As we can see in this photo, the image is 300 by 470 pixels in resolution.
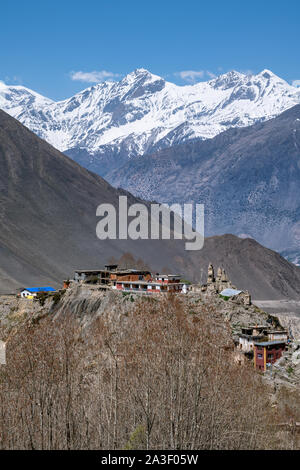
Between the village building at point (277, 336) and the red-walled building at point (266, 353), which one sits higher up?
the village building at point (277, 336)

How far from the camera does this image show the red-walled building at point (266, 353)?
60.6 meters

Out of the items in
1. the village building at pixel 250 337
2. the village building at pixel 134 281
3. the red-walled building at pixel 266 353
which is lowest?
the red-walled building at pixel 266 353

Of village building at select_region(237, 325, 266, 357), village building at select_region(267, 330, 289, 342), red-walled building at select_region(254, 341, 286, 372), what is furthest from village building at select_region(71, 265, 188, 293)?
red-walled building at select_region(254, 341, 286, 372)

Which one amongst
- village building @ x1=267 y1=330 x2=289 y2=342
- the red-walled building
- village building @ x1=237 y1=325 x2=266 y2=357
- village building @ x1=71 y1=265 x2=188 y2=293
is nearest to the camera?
the red-walled building

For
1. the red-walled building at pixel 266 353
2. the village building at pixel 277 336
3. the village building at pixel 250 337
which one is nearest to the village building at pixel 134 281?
the village building at pixel 250 337

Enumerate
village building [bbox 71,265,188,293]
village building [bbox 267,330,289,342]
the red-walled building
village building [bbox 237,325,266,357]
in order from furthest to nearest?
village building [bbox 71,265,188,293] → village building [bbox 267,330,289,342] → village building [bbox 237,325,266,357] → the red-walled building

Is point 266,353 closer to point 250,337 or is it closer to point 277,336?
point 250,337

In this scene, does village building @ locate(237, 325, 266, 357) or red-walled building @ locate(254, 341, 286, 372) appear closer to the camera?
red-walled building @ locate(254, 341, 286, 372)

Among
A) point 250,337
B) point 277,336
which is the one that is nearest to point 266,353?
point 250,337

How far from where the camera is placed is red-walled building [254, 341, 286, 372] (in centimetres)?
6062

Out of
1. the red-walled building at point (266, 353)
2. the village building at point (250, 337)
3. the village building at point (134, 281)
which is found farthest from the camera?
the village building at point (134, 281)

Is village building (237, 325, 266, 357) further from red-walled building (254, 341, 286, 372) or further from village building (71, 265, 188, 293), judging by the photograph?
village building (71, 265, 188, 293)

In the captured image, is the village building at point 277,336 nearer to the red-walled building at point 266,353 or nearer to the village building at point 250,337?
the village building at point 250,337

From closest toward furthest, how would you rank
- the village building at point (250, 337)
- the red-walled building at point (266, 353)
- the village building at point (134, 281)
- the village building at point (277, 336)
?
the red-walled building at point (266, 353) → the village building at point (250, 337) → the village building at point (277, 336) → the village building at point (134, 281)
